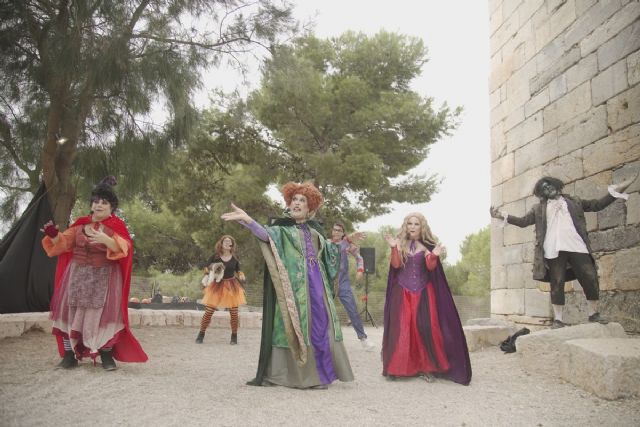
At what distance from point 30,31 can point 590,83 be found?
6051 millimetres

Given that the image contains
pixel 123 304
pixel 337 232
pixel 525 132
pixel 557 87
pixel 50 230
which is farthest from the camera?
pixel 337 232

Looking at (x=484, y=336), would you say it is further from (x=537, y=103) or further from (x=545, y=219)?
(x=537, y=103)

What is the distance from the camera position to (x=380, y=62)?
15.1m

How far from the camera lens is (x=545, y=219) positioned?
15.6ft

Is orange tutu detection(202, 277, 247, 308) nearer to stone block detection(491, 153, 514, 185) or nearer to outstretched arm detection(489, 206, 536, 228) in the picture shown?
outstretched arm detection(489, 206, 536, 228)

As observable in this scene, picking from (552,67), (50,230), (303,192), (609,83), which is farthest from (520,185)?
(50,230)

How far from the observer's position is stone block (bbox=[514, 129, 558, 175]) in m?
5.85

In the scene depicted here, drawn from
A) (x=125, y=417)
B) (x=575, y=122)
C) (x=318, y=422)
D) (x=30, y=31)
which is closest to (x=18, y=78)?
(x=30, y=31)

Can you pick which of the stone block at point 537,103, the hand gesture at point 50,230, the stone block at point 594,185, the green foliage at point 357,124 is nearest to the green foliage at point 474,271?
the green foliage at point 357,124

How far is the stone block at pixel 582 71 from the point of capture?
5211 mm

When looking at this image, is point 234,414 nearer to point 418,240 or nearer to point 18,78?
point 418,240

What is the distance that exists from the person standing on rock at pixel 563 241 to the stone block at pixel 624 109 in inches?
27.4

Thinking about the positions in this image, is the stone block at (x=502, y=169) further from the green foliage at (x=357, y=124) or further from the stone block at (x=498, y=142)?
the green foliage at (x=357, y=124)

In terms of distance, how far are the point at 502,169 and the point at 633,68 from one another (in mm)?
2330
